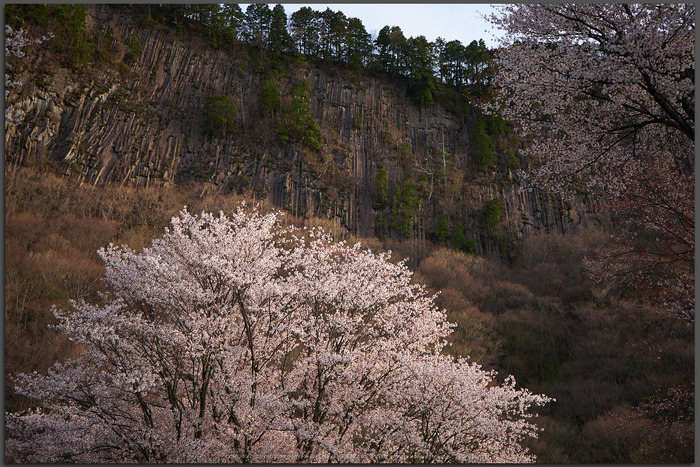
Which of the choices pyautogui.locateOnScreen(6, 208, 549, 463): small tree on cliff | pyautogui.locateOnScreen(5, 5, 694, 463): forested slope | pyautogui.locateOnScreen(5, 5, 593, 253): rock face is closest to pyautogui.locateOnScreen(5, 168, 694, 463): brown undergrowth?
pyautogui.locateOnScreen(5, 5, 694, 463): forested slope

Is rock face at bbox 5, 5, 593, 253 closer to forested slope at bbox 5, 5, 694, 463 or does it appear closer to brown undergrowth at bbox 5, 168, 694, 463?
forested slope at bbox 5, 5, 694, 463

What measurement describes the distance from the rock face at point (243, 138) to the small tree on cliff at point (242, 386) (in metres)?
15.2

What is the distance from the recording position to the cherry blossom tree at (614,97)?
5.13 metres

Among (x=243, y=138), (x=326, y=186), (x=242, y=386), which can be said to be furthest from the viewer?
(x=243, y=138)

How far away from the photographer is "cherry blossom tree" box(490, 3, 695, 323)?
513 centimetres

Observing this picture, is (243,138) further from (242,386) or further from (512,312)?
(242,386)

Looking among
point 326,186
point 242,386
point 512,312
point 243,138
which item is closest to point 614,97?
point 242,386

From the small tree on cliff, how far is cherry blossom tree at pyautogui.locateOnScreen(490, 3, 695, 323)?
12.2ft

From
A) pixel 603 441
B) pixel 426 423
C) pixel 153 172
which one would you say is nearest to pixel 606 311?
pixel 603 441

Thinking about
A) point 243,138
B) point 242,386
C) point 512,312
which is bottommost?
point 512,312

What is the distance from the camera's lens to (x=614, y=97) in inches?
235

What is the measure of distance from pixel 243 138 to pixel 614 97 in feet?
70.5

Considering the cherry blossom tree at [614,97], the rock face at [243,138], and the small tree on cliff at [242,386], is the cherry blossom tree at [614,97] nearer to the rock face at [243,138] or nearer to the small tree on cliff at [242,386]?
the small tree on cliff at [242,386]

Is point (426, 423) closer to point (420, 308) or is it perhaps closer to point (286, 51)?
point (420, 308)
